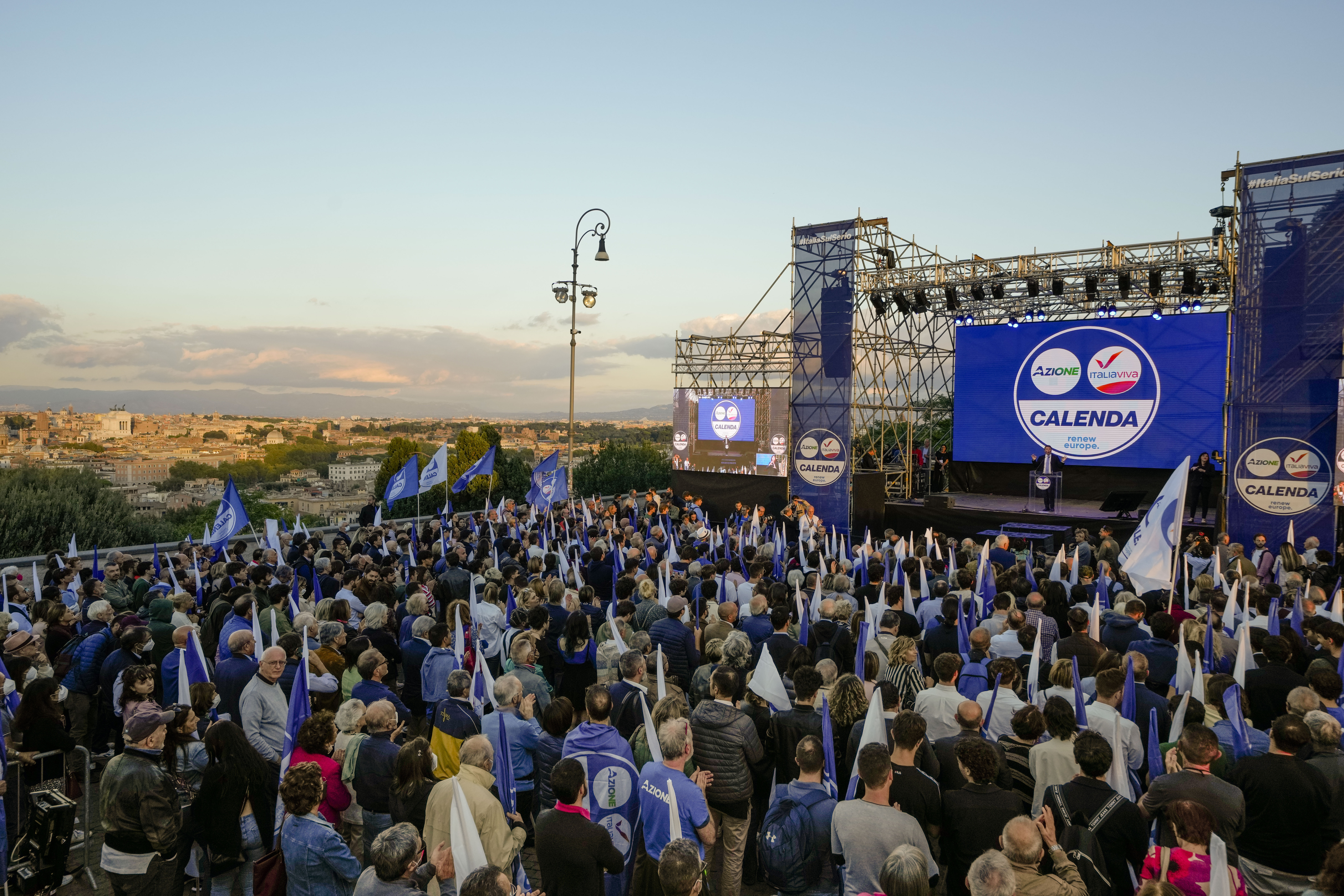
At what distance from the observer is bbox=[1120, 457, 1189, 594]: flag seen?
6.84 m

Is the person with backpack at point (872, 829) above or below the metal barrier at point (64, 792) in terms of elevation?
above

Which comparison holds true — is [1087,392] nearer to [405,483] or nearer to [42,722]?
[405,483]

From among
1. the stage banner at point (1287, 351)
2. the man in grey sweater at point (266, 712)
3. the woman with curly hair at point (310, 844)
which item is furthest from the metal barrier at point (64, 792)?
the stage banner at point (1287, 351)

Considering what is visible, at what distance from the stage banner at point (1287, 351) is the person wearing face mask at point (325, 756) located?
56.7ft

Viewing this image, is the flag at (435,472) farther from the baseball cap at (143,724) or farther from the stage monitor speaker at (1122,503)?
the stage monitor speaker at (1122,503)

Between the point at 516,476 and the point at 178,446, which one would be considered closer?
the point at 516,476

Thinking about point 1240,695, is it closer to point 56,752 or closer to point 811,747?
point 811,747

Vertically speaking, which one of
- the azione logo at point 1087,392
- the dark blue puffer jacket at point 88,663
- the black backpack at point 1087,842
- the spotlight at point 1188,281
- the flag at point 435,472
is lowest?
the dark blue puffer jacket at point 88,663

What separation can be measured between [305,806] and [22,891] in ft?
7.34

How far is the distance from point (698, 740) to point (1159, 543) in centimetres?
493

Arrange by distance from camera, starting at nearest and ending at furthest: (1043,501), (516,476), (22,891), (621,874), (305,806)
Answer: (305,806), (621,874), (22,891), (1043,501), (516,476)

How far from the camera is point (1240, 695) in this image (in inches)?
177

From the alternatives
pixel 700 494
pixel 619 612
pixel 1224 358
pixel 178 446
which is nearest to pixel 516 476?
pixel 700 494

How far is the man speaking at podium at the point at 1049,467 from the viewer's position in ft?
61.8
